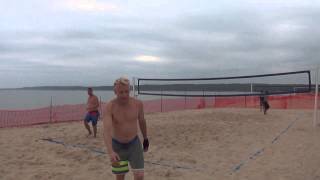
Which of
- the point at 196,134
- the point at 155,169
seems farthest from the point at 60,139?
the point at 155,169

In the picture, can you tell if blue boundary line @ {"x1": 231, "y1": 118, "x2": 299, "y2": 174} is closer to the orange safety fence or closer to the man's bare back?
the man's bare back

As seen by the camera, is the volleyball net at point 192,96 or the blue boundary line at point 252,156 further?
the volleyball net at point 192,96

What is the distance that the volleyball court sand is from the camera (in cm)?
711

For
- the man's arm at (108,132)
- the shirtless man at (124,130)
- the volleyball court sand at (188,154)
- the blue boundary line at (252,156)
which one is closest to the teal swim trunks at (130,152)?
the shirtless man at (124,130)

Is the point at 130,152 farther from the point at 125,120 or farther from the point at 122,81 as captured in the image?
the point at 122,81

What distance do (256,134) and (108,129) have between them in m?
7.59

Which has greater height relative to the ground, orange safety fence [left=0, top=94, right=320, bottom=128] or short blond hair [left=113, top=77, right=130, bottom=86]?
short blond hair [left=113, top=77, right=130, bottom=86]

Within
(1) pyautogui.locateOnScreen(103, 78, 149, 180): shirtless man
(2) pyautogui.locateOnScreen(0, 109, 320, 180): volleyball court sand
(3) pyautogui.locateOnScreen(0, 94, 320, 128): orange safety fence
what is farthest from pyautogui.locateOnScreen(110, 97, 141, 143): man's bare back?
(3) pyautogui.locateOnScreen(0, 94, 320, 128): orange safety fence

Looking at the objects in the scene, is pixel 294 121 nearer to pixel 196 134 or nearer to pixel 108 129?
pixel 196 134

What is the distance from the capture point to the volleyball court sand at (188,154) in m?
7.11

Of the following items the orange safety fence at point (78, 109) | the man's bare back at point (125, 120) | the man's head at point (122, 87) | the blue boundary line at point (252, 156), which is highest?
the man's head at point (122, 87)

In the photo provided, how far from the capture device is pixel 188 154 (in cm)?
866

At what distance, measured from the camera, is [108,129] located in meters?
4.40

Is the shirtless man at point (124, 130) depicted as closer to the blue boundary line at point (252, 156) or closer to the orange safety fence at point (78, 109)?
the blue boundary line at point (252, 156)
